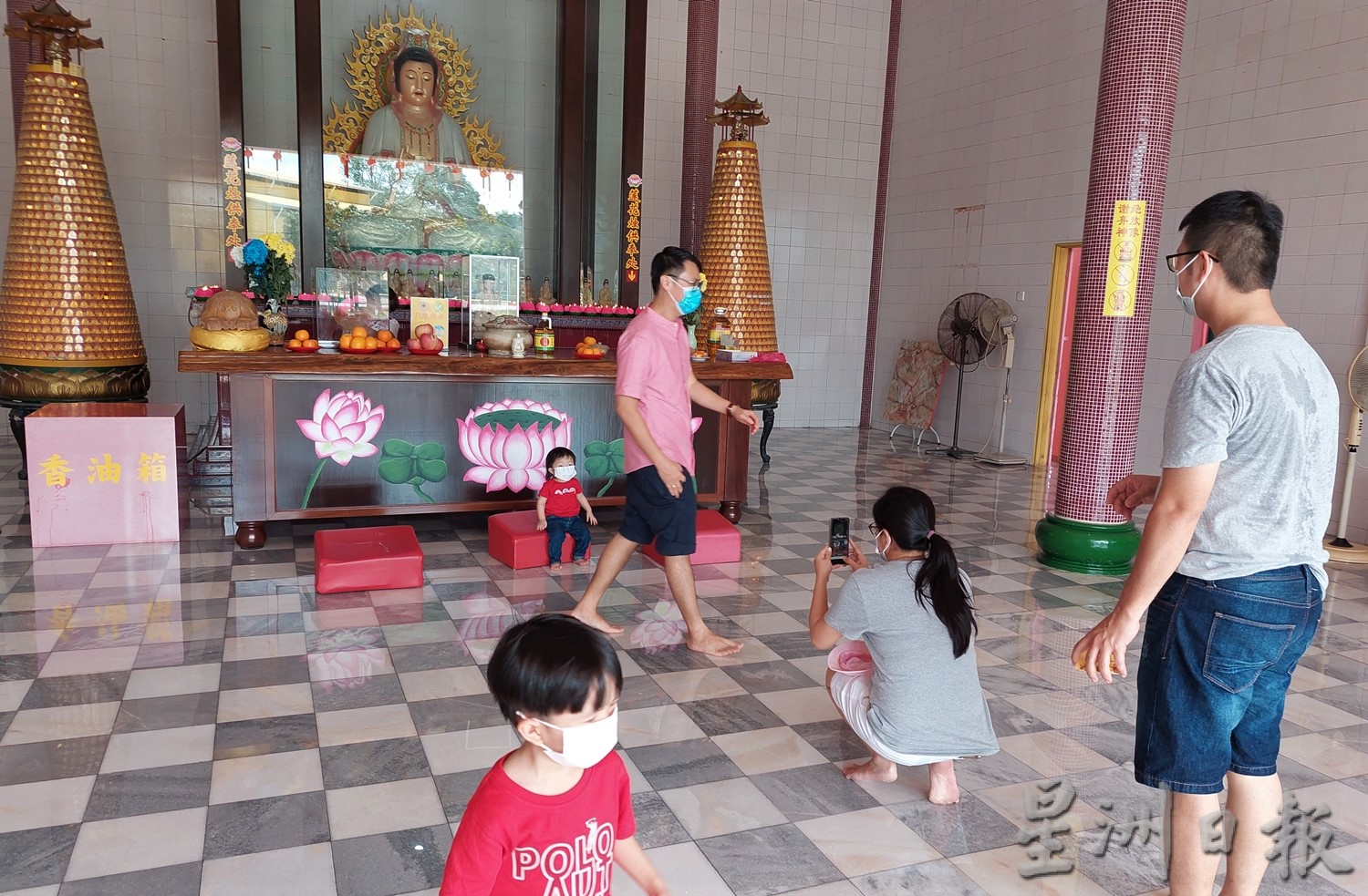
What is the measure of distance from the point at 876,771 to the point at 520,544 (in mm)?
2552

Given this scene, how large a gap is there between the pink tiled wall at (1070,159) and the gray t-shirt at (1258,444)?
204 inches

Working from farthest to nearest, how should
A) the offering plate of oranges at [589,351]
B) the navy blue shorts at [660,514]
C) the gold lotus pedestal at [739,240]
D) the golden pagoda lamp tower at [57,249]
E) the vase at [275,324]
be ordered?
the gold lotus pedestal at [739,240] < the golden pagoda lamp tower at [57,249] < the offering plate of oranges at [589,351] < the vase at [275,324] < the navy blue shorts at [660,514]

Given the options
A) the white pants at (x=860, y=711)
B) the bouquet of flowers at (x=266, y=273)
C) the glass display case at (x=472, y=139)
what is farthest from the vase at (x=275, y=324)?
the white pants at (x=860, y=711)

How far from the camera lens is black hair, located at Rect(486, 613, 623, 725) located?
Answer: 134 centimetres

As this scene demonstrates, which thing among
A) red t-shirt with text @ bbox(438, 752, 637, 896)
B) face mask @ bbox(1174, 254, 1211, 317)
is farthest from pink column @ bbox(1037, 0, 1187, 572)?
red t-shirt with text @ bbox(438, 752, 637, 896)

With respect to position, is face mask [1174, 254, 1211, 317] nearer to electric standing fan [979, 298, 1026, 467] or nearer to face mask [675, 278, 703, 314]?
face mask [675, 278, 703, 314]

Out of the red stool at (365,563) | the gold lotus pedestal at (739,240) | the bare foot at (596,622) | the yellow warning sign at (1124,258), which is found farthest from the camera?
the gold lotus pedestal at (739,240)

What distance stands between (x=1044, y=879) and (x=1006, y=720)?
0.97 meters

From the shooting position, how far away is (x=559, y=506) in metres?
4.89

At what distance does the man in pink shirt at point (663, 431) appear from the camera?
347cm

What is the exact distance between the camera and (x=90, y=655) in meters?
3.50

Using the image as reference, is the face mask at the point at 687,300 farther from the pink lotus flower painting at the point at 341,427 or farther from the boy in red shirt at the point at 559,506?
the pink lotus flower painting at the point at 341,427

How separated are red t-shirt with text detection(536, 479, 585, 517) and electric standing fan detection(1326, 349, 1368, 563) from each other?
4.51m

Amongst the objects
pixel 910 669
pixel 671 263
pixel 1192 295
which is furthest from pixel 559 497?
pixel 1192 295
